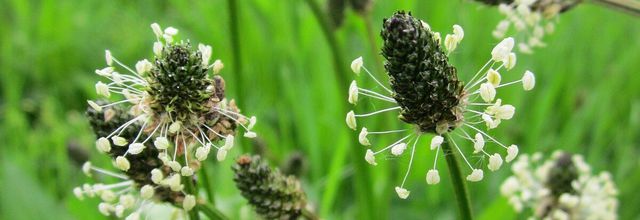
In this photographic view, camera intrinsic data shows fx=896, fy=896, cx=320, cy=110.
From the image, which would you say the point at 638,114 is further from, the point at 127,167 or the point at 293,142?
the point at 127,167

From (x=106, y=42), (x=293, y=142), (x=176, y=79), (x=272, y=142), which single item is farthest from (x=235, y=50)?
(x=106, y=42)

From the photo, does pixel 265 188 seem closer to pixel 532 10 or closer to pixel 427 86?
pixel 427 86

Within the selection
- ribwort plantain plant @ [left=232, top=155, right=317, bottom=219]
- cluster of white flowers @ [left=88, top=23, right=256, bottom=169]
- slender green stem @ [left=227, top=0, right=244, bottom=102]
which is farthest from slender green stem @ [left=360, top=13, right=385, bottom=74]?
cluster of white flowers @ [left=88, top=23, right=256, bottom=169]

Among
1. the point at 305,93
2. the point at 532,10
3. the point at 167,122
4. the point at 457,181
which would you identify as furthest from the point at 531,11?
the point at 305,93

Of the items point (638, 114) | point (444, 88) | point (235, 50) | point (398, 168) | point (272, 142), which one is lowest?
point (444, 88)

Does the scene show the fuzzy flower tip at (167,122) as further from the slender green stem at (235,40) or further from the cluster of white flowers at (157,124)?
the slender green stem at (235,40)
